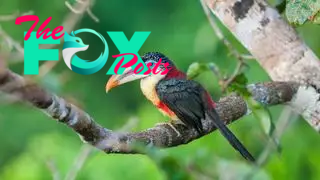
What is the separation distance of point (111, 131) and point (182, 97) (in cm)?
53

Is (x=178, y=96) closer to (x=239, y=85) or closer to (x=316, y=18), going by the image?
(x=316, y=18)

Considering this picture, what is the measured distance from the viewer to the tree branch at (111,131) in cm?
186

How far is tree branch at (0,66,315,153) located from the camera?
186cm

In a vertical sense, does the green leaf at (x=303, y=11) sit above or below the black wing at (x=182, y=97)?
above

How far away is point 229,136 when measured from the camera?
8.76 feet

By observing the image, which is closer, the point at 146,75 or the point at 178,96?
the point at 178,96

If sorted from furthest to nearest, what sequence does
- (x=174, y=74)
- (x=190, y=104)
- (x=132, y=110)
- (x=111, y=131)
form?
(x=132, y=110) < (x=174, y=74) < (x=190, y=104) < (x=111, y=131)

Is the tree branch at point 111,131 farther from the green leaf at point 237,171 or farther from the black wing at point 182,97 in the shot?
the green leaf at point 237,171

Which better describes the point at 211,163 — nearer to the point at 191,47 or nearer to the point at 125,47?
the point at 125,47

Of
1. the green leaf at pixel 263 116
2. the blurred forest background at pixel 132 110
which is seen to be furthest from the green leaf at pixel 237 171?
the blurred forest background at pixel 132 110

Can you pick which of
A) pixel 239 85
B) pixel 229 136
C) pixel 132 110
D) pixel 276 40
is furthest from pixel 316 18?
pixel 132 110

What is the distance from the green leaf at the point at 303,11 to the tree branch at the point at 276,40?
0.09 m

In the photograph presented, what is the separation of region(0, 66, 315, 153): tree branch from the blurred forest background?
0.40 ft

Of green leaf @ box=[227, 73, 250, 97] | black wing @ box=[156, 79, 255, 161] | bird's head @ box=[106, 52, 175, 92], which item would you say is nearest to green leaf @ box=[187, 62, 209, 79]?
green leaf @ box=[227, 73, 250, 97]
